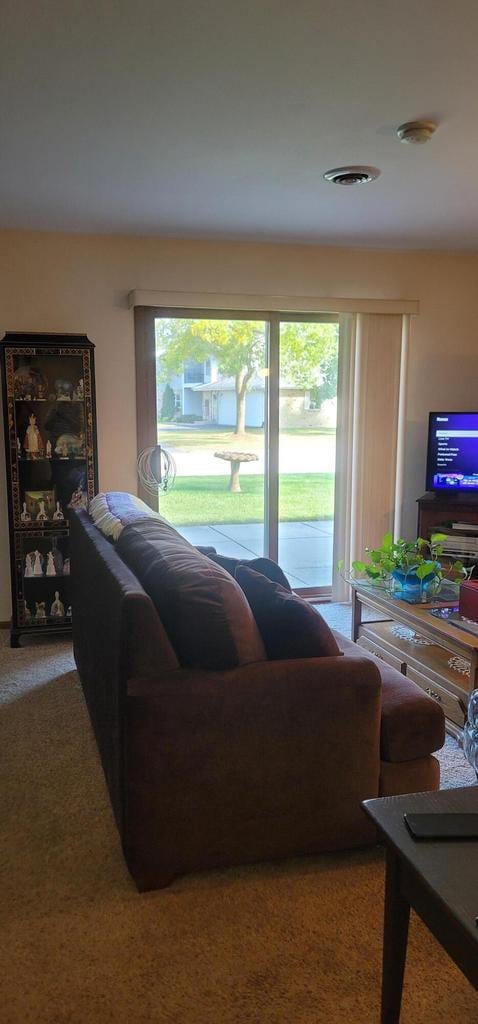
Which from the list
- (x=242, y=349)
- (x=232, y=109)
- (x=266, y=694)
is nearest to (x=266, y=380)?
(x=242, y=349)

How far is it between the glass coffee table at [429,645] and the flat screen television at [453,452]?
144 centimetres

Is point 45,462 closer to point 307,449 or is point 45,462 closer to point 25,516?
point 25,516

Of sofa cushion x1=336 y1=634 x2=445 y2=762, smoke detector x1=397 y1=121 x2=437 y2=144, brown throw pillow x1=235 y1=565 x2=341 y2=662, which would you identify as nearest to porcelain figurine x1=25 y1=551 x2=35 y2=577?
brown throw pillow x1=235 y1=565 x2=341 y2=662

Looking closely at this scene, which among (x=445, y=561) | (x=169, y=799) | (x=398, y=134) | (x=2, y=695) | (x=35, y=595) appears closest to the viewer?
(x=169, y=799)

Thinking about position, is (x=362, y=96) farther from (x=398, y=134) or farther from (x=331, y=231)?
(x=331, y=231)

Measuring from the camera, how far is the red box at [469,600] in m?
3.07

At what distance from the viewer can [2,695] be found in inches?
138

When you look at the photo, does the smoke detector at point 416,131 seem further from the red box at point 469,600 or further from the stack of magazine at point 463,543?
the stack of magazine at point 463,543

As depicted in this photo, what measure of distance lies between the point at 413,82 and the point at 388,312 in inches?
101

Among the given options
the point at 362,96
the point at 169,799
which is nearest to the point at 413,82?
the point at 362,96

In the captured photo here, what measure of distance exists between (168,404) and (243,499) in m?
0.84

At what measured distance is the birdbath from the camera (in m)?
4.99

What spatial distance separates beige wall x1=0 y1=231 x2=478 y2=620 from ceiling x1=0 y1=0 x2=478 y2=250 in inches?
11.5

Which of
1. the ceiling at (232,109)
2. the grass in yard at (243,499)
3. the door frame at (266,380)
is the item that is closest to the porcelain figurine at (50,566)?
the door frame at (266,380)
